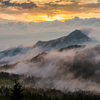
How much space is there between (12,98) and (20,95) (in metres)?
3.64

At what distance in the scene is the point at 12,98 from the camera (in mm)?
72250

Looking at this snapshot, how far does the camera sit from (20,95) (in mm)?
72500
